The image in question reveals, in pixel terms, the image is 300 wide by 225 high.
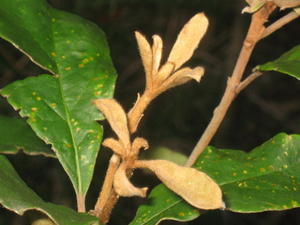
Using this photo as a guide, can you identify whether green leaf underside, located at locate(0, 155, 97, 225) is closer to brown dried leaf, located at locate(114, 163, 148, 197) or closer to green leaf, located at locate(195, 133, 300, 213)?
brown dried leaf, located at locate(114, 163, 148, 197)

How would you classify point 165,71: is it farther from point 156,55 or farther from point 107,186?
Result: point 107,186

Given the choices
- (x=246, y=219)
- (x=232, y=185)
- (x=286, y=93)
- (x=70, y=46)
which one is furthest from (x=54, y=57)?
(x=286, y=93)

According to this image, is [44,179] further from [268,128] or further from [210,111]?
[268,128]

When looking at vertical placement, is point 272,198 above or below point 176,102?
above

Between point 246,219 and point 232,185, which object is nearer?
point 232,185

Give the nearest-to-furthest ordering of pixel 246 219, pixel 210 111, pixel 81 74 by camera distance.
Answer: pixel 81 74 → pixel 210 111 → pixel 246 219

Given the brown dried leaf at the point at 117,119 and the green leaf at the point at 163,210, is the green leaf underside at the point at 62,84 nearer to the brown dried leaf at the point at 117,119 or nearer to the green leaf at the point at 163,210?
the green leaf at the point at 163,210
